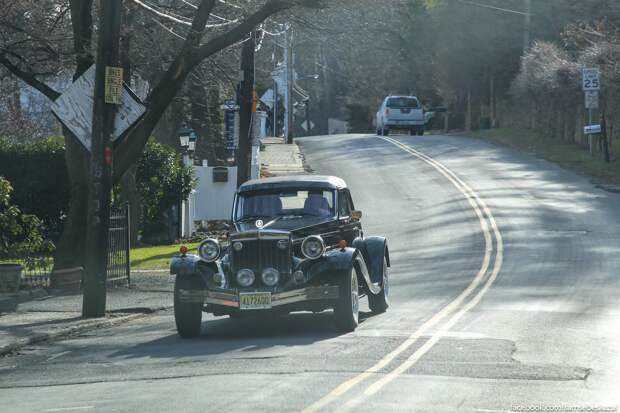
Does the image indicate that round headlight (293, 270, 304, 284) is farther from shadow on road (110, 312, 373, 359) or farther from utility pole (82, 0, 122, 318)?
utility pole (82, 0, 122, 318)

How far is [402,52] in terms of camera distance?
249ft

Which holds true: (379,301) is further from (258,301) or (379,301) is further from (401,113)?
(401,113)

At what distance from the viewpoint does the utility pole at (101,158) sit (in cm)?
1602

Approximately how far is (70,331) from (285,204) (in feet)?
11.4

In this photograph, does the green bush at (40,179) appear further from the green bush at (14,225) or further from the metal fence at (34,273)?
the green bush at (14,225)

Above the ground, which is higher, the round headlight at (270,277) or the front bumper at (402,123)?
the front bumper at (402,123)

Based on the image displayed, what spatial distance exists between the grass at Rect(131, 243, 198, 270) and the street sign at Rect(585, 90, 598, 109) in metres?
17.1

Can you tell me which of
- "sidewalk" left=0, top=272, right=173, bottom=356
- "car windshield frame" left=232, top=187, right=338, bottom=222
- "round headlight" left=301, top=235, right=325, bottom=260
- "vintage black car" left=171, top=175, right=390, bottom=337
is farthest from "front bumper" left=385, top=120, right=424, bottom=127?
"round headlight" left=301, top=235, right=325, bottom=260

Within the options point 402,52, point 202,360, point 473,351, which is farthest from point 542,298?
point 402,52

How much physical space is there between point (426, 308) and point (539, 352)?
4.35m

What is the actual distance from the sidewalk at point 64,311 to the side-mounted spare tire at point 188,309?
6.09 ft

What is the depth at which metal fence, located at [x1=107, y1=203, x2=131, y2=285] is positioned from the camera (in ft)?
68.4

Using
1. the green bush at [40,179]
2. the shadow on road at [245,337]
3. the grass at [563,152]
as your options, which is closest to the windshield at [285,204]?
the shadow on road at [245,337]

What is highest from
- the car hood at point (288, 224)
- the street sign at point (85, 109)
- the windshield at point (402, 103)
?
the windshield at point (402, 103)
